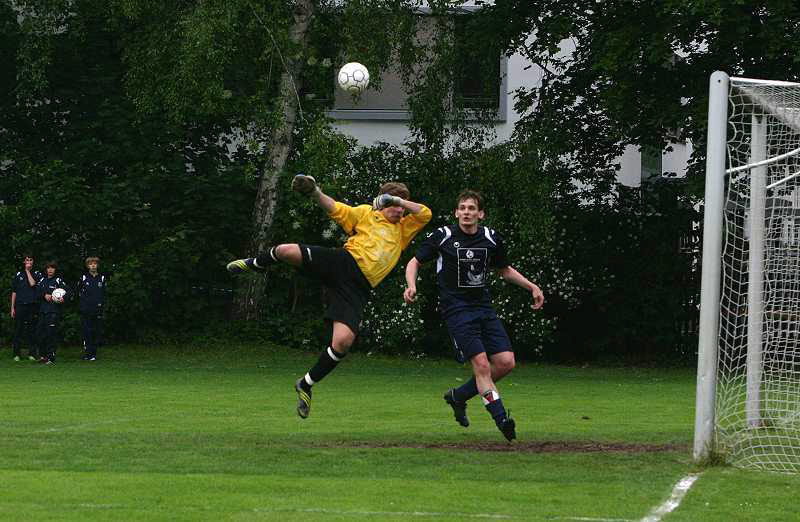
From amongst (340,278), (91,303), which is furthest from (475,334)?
(91,303)

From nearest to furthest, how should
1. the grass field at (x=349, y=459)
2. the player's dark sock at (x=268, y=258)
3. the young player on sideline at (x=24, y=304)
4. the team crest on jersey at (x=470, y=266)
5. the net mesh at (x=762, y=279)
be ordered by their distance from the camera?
the grass field at (x=349, y=459) < the net mesh at (x=762, y=279) < the team crest on jersey at (x=470, y=266) < the player's dark sock at (x=268, y=258) < the young player on sideline at (x=24, y=304)

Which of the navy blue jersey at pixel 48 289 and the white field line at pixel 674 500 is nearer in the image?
the white field line at pixel 674 500

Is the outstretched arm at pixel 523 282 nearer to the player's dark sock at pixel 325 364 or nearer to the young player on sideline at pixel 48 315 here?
the player's dark sock at pixel 325 364

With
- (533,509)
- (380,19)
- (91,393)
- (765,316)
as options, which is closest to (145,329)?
(380,19)

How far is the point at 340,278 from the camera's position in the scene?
11305 mm

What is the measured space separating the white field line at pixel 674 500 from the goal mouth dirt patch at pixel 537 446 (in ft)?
4.62

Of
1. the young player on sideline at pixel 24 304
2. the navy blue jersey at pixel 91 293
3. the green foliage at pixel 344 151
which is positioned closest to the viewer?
the green foliage at pixel 344 151

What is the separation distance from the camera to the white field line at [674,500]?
7.59 meters

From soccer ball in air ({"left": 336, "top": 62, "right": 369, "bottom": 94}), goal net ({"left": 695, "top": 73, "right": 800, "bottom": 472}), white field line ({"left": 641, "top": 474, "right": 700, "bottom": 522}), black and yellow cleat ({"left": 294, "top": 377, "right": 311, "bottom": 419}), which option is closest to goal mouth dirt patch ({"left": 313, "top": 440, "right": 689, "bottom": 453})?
black and yellow cleat ({"left": 294, "top": 377, "right": 311, "bottom": 419})

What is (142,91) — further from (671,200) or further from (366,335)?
(671,200)

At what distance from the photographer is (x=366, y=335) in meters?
25.4

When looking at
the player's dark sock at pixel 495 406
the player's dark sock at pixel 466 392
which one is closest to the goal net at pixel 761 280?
the player's dark sock at pixel 495 406

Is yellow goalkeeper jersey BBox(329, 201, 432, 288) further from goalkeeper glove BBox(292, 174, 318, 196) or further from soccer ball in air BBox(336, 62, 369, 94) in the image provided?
soccer ball in air BBox(336, 62, 369, 94)

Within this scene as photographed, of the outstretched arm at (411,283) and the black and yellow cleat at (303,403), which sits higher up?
the outstretched arm at (411,283)
